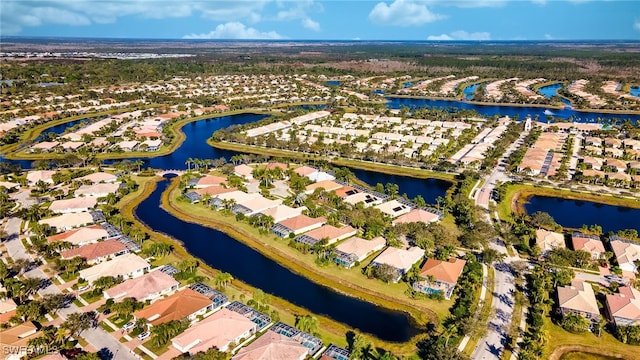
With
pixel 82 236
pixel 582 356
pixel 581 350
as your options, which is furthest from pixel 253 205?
pixel 582 356

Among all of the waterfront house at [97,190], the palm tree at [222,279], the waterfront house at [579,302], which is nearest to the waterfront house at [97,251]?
the palm tree at [222,279]

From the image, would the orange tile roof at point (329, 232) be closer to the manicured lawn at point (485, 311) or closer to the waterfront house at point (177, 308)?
the waterfront house at point (177, 308)

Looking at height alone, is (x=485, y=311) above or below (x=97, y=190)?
below

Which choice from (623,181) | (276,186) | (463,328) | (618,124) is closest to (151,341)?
(463,328)

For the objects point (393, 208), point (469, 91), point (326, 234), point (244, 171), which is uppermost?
point (469, 91)

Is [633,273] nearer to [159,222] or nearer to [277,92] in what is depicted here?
[159,222]

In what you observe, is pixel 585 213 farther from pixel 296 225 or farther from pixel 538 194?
pixel 296 225

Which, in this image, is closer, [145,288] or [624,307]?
[624,307]

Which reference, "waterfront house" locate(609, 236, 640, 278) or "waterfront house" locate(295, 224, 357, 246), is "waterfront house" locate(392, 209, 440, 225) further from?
"waterfront house" locate(609, 236, 640, 278)
